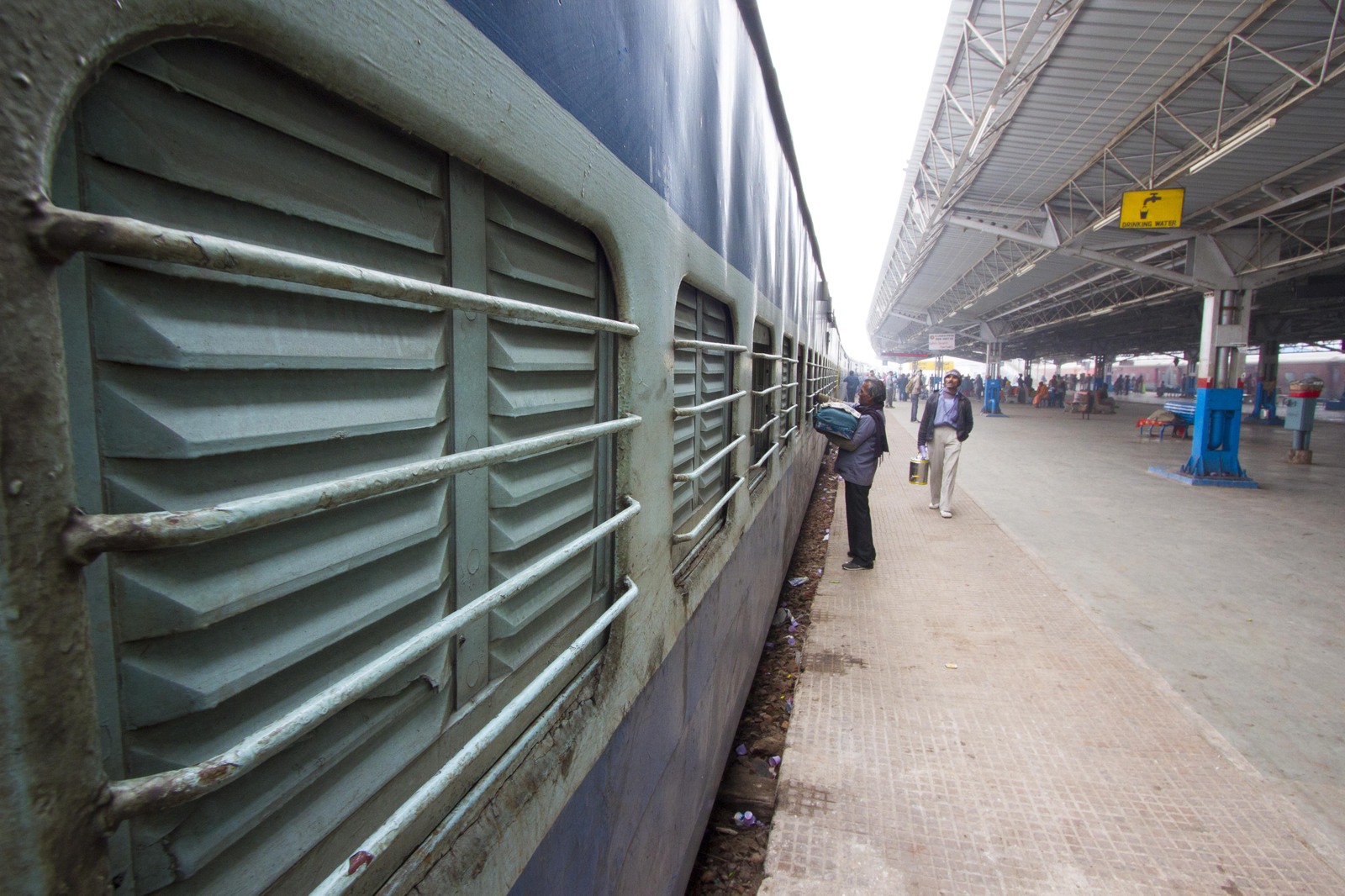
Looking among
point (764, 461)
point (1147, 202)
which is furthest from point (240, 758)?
point (1147, 202)

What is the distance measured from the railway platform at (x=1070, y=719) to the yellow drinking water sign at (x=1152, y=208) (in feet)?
17.0

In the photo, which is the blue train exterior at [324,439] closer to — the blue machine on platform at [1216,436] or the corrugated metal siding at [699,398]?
the corrugated metal siding at [699,398]

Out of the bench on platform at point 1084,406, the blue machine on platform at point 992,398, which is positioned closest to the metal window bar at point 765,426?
the blue machine on platform at point 992,398

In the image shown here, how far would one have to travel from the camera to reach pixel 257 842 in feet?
2.54

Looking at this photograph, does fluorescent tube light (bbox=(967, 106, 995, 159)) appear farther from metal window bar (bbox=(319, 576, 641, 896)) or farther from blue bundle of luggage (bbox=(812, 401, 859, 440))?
metal window bar (bbox=(319, 576, 641, 896))

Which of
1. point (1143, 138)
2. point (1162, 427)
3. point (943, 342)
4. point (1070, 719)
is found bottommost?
point (1070, 719)

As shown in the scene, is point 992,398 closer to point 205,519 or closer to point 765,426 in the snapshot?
point 765,426

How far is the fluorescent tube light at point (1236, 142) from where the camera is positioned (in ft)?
25.1

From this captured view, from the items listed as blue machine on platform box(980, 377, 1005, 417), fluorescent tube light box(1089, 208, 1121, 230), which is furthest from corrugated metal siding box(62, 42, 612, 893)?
blue machine on platform box(980, 377, 1005, 417)

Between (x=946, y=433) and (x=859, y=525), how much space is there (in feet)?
8.36

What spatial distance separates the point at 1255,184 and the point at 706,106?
12.9m

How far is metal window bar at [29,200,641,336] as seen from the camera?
1.55ft

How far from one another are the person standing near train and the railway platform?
79cm

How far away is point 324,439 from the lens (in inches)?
33.0
